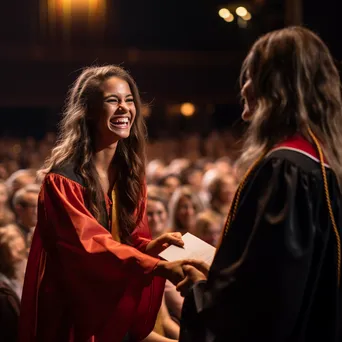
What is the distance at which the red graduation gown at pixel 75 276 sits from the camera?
152 inches

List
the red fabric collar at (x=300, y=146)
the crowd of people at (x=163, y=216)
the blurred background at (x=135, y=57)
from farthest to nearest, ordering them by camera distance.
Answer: the blurred background at (x=135, y=57) → the crowd of people at (x=163, y=216) → the red fabric collar at (x=300, y=146)

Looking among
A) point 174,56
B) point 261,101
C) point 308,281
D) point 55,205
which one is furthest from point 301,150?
point 174,56

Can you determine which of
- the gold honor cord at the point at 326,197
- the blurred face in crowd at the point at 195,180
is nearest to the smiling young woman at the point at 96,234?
the gold honor cord at the point at 326,197

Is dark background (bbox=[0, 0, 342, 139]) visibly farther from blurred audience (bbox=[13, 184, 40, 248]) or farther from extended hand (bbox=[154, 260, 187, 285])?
extended hand (bbox=[154, 260, 187, 285])

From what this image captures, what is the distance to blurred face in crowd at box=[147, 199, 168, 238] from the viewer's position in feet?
20.7

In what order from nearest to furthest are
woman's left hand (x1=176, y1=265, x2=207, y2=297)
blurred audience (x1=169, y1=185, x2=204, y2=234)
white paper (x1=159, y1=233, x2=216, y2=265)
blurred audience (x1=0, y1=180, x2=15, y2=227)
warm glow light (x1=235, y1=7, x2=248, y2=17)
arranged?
1. woman's left hand (x1=176, y1=265, x2=207, y2=297)
2. white paper (x1=159, y1=233, x2=216, y2=265)
3. blurred audience (x1=0, y1=180, x2=15, y2=227)
4. blurred audience (x1=169, y1=185, x2=204, y2=234)
5. warm glow light (x1=235, y1=7, x2=248, y2=17)

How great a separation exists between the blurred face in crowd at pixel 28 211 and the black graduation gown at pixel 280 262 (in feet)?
12.6

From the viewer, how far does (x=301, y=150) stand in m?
3.05

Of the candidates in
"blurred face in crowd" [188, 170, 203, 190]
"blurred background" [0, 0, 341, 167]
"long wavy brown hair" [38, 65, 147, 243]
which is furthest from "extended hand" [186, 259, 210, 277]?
"blurred background" [0, 0, 341, 167]

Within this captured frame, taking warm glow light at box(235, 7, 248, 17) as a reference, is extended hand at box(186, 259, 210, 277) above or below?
below

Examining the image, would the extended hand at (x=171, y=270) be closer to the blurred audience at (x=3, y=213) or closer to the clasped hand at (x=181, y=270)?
the clasped hand at (x=181, y=270)

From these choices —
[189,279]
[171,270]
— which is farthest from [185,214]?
[189,279]

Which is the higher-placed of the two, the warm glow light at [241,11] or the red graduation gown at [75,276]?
the warm glow light at [241,11]

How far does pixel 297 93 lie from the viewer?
10.2ft
